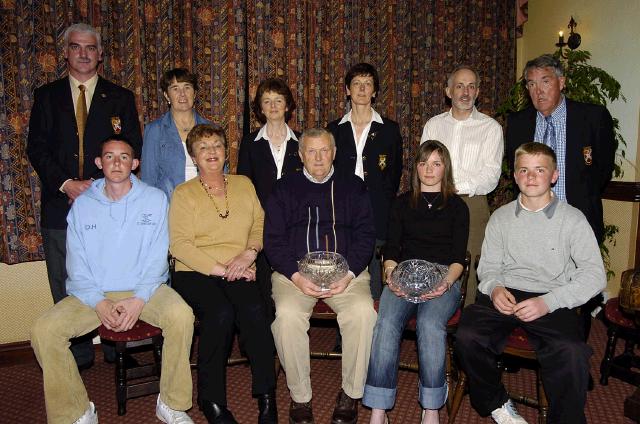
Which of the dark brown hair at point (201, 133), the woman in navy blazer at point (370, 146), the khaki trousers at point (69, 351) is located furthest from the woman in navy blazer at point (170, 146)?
the woman in navy blazer at point (370, 146)

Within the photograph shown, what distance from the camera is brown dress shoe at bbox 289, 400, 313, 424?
2.58 meters

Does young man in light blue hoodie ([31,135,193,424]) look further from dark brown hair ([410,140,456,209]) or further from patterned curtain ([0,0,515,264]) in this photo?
dark brown hair ([410,140,456,209])

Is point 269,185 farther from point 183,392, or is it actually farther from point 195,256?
point 183,392

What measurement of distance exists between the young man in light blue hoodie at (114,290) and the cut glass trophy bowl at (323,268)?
2.11ft

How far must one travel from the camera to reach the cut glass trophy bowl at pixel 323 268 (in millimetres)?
2678

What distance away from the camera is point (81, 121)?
3092 millimetres

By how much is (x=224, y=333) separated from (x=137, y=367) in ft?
2.53

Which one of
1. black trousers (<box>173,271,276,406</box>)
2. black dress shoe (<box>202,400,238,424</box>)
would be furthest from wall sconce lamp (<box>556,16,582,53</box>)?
black dress shoe (<box>202,400,238,424</box>)

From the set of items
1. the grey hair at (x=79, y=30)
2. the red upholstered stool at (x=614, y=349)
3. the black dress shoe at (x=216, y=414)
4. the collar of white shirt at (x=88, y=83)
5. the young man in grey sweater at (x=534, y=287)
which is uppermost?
the grey hair at (x=79, y=30)

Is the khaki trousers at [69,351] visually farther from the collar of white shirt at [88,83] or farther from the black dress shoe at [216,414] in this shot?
the collar of white shirt at [88,83]

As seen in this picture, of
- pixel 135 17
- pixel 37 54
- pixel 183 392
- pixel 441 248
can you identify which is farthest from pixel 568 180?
pixel 37 54

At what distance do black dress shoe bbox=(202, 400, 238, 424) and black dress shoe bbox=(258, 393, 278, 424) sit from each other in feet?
0.45

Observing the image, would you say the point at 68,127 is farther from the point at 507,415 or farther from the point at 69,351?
the point at 507,415

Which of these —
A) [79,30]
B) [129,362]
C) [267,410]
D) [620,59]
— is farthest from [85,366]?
[620,59]
